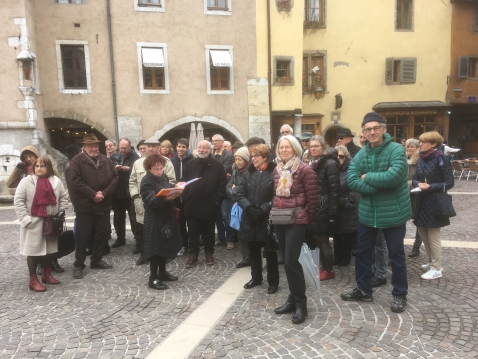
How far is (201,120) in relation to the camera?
16641 mm

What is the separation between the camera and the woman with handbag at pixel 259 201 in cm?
432

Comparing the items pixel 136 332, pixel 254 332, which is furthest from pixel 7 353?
pixel 254 332

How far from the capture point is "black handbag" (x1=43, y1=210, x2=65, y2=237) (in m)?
4.92

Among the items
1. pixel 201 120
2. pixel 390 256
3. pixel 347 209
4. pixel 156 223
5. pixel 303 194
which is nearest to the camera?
pixel 303 194

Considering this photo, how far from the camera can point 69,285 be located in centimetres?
510

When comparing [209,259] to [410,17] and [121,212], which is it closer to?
[121,212]

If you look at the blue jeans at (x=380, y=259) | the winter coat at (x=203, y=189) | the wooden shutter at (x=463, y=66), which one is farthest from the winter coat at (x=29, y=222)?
the wooden shutter at (x=463, y=66)

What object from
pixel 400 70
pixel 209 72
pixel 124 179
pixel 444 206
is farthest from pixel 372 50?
pixel 444 206

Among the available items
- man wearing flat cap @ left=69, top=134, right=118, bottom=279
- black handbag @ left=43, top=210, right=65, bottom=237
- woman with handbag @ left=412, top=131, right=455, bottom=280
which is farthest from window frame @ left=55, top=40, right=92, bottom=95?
woman with handbag @ left=412, top=131, right=455, bottom=280

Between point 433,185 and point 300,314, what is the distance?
231cm

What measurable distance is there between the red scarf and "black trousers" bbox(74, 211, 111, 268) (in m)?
0.58

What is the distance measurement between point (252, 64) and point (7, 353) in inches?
602

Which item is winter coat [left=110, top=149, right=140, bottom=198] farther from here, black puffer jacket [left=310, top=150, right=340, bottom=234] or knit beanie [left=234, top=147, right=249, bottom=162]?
black puffer jacket [left=310, top=150, right=340, bottom=234]

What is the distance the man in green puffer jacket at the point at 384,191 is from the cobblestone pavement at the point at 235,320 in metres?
0.49
